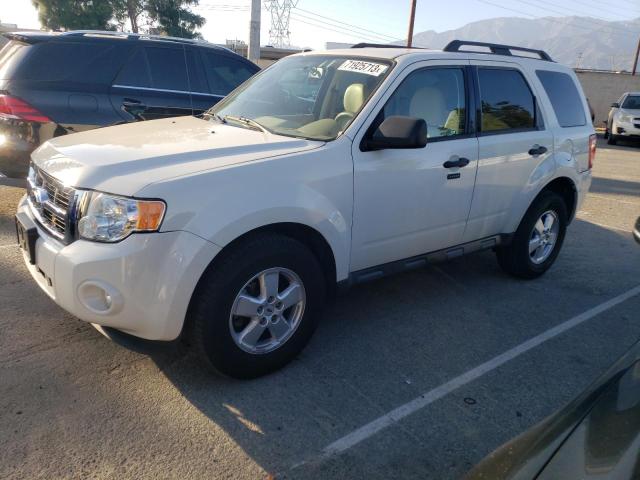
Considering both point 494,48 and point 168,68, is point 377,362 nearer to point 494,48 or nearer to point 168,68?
point 494,48

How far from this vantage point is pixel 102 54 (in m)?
6.25

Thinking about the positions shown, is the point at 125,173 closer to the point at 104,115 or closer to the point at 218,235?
the point at 218,235

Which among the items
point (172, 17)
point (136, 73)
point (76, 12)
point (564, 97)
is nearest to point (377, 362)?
point (564, 97)

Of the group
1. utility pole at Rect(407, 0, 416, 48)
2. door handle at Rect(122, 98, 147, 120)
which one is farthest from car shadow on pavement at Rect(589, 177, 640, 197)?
utility pole at Rect(407, 0, 416, 48)

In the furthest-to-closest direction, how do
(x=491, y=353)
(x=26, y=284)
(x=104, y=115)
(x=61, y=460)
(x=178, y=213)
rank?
(x=104, y=115) → (x=26, y=284) → (x=491, y=353) → (x=178, y=213) → (x=61, y=460)

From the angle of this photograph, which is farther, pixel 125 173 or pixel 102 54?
pixel 102 54

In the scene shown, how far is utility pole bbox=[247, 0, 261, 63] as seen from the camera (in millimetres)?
15062

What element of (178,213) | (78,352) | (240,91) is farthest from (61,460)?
(240,91)

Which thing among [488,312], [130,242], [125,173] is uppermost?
[125,173]

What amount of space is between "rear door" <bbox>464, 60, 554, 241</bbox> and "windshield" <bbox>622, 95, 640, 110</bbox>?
17465 millimetres

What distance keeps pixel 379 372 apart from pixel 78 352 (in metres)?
1.82

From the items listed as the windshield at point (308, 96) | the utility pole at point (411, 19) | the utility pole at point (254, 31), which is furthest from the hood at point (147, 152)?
the utility pole at point (411, 19)

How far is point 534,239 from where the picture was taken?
203 inches

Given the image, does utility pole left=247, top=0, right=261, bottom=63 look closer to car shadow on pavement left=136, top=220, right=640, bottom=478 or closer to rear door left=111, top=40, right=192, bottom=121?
rear door left=111, top=40, right=192, bottom=121
